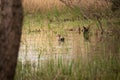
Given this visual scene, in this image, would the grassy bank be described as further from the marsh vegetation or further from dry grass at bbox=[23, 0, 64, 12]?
dry grass at bbox=[23, 0, 64, 12]

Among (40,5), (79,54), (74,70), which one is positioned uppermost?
(40,5)

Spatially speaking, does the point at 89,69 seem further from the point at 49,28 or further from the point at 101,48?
the point at 49,28

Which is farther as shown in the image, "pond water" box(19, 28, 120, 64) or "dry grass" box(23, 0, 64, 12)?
"dry grass" box(23, 0, 64, 12)

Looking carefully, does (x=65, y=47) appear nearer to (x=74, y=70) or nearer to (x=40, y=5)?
(x=74, y=70)

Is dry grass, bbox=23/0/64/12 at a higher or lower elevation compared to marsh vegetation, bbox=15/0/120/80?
higher

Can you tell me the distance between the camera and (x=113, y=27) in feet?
20.2

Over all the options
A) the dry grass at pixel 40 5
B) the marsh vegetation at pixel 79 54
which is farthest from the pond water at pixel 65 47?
the dry grass at pixel 40 5

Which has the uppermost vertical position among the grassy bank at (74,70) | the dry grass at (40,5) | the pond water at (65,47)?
the dry grass at (40,5)

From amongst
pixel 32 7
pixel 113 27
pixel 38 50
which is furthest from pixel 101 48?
pixel 32 7

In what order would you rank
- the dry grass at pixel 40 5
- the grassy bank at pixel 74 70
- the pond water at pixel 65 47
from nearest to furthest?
the grassy bank at pixel 74 70
the pond water at pixel 65 47
the dry grass at pixel 40 5

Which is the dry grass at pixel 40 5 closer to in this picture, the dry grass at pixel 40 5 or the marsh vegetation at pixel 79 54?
the dry grass at pixel 40 5

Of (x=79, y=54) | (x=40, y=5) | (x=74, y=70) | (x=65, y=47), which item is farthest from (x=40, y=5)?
(x=74, y=70)

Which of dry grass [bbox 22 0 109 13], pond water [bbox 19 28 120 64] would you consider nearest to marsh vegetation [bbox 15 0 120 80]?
pond water [bbox 19 28 120 64]

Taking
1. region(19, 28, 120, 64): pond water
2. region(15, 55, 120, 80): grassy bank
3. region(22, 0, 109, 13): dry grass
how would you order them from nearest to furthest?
region(15, 55, 120, 80): grassy bank
region(19, 28, 120, 64): pond water
region(22, 0, 109, 13): dry grass
